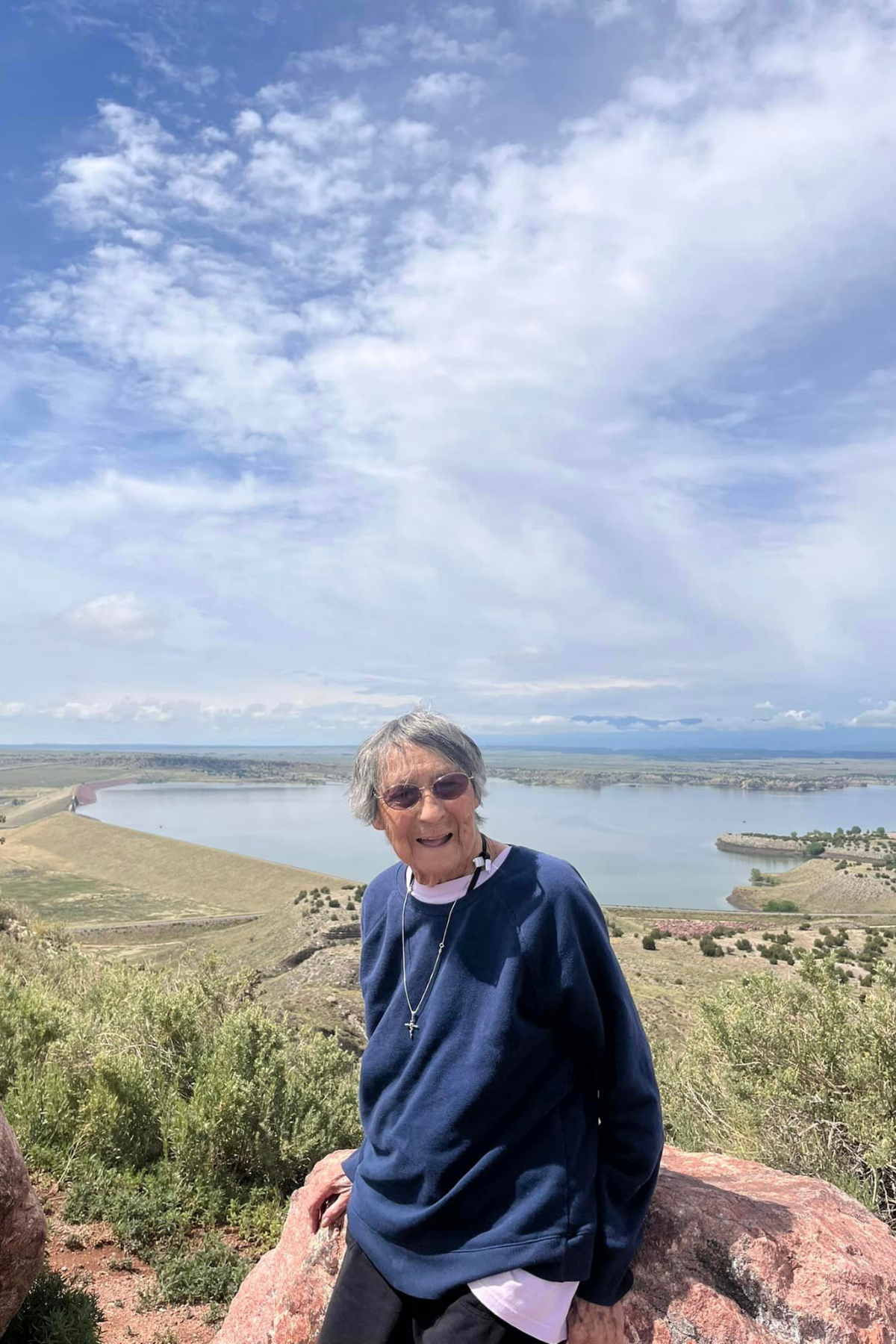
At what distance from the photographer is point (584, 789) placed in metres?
185

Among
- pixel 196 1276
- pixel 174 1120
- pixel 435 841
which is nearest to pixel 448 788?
pixel 435 841

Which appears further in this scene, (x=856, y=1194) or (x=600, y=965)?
(x=856, y=1194)

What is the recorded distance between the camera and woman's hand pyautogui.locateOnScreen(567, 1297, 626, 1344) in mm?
1883

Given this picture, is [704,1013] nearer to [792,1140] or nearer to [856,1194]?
[792,1140]

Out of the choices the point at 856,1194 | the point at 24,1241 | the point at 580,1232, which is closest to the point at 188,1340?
the point at 24,1241

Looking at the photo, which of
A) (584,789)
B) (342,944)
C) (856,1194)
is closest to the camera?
(856,1194)

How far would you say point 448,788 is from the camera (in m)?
2.20

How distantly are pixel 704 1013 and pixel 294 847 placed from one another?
275 feet

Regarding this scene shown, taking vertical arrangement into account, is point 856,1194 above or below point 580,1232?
below

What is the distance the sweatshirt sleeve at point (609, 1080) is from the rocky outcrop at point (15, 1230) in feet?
7.14

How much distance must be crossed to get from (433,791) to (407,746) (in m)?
0.16

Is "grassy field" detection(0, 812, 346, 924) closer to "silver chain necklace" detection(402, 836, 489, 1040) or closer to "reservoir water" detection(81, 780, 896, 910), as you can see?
"reservoir water" detection(81, 780, 896, 910)

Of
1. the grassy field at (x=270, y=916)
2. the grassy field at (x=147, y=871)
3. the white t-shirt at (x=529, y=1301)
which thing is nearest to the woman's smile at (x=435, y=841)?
the white t-shirt at (x=529, y=1301)

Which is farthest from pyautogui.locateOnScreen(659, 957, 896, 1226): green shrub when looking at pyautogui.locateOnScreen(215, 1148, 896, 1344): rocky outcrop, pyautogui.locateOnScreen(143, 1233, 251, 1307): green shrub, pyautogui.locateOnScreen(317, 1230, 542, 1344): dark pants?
pyautogui.locateOnScreen(317, 1230, 542, 1344): dark pants
